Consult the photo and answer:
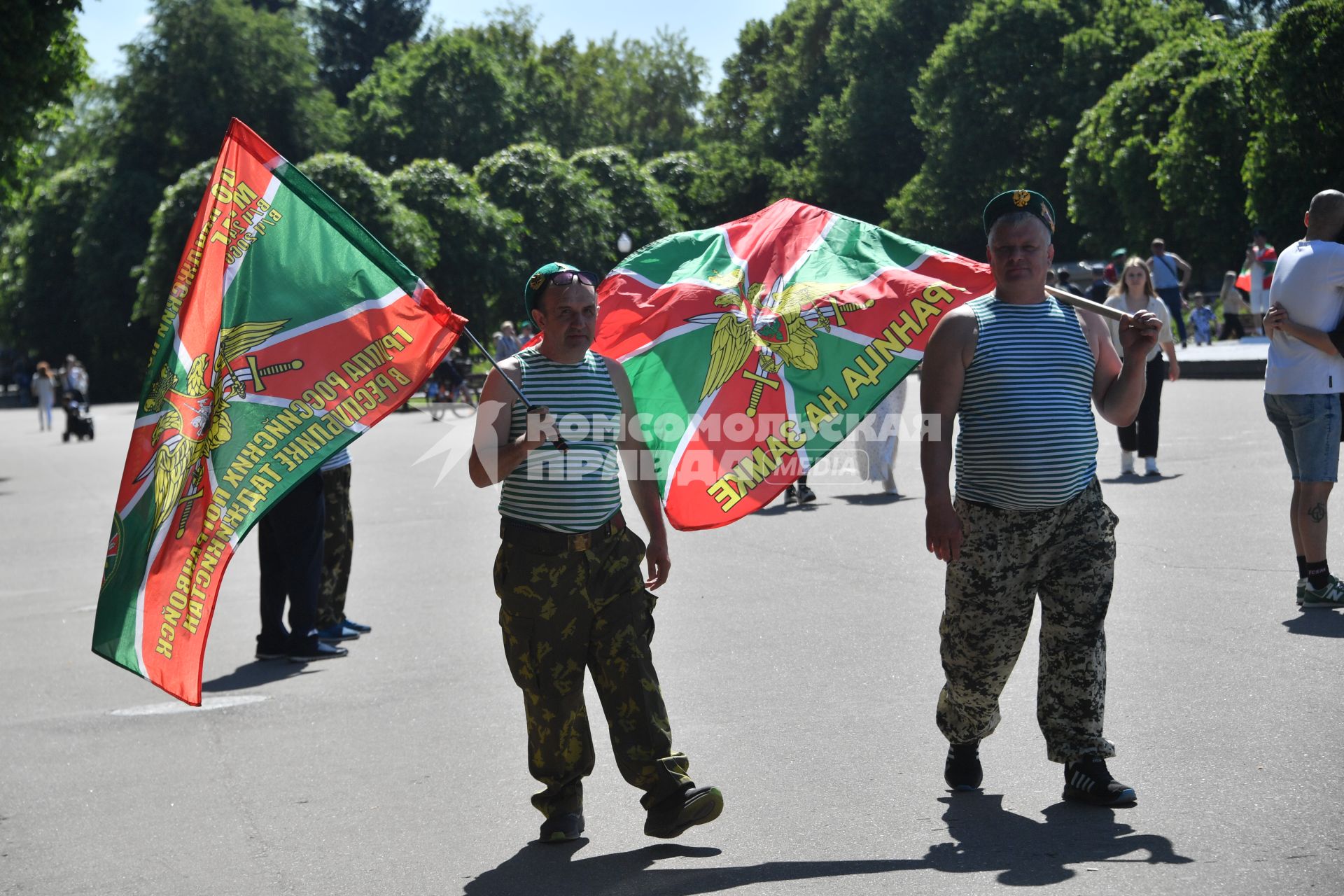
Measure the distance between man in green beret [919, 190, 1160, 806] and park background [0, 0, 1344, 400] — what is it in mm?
30495

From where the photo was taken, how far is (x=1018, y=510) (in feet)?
15.8

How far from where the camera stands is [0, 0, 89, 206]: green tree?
2256 cm

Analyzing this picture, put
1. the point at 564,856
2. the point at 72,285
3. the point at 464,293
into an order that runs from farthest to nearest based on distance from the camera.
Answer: the point at 72,285, the point at 464,293, the point at 564,856

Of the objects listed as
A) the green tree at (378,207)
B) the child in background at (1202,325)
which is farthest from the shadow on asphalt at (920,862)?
the green tree at (378,207)

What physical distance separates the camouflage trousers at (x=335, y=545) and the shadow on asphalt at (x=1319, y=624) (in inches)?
190

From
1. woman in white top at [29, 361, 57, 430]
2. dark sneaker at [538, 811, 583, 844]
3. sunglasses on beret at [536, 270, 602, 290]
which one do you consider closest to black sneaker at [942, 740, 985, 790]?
dark sneaker at [538, 811, 583, 844]

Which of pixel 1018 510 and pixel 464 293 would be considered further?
pixel 464 293

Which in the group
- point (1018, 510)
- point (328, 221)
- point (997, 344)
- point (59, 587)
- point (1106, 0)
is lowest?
point (59, 587)

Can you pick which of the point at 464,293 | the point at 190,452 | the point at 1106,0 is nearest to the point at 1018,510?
the point at 190,452

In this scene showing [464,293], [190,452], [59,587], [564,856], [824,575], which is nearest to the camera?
[564,856]

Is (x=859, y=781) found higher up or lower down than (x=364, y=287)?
lower down

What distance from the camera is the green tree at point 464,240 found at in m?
50.6

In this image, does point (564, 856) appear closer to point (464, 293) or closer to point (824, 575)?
point (824, 575)

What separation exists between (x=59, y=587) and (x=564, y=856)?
8048mm
